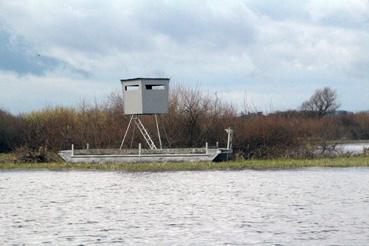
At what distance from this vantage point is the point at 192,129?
2179 inches

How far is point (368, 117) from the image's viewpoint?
9406cm

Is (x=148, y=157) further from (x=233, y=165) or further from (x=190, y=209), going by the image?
(x=190, y=209)

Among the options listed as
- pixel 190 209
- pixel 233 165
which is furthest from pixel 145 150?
pixel 190 209

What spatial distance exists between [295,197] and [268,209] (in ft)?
12.4

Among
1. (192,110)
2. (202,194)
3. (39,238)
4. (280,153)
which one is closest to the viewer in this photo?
(39,238)

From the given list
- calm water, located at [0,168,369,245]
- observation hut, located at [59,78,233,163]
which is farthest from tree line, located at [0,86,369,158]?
calm water, located at [0,168,369,245]

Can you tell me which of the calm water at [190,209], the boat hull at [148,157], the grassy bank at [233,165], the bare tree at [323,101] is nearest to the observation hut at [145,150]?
the boat hull at [148,157]

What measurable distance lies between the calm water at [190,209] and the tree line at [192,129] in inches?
548

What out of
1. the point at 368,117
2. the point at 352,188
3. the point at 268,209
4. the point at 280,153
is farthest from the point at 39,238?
the point at 368,117

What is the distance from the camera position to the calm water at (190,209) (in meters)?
17.8

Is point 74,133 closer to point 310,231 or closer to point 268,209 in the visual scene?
point 268,209

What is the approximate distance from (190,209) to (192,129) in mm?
31730

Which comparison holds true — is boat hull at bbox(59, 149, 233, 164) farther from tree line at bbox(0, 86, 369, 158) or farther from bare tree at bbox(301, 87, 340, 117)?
bare tree at bbox(301, 87, 340, 117)

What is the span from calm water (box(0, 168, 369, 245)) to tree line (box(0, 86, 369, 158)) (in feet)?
45.6
